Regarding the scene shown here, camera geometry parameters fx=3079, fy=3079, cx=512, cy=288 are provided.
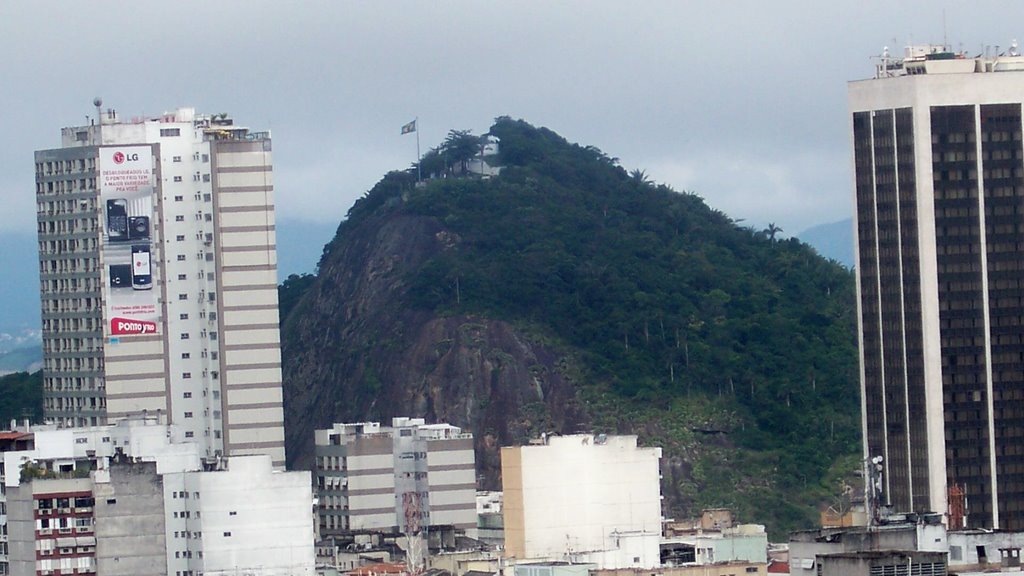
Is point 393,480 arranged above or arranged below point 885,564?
below

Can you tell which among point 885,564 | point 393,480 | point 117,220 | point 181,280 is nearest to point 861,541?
point 885,564

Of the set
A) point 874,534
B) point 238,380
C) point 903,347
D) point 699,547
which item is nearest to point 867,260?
point 903,347

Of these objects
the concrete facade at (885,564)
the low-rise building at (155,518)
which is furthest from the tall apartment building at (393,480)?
the concrete facade at (885,564)

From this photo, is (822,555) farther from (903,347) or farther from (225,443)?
(225,443)

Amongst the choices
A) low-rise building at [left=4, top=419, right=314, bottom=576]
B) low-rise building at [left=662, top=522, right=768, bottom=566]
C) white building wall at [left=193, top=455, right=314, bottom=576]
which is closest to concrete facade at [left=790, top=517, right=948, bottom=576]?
low-rise building at [left=662, top=522, right=768, bottom=566]

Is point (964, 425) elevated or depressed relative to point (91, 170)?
depressed

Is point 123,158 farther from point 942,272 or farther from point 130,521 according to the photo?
point 942,272

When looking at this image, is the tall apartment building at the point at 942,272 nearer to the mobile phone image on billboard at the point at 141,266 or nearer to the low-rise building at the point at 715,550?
the low-rise building at the point at 715,550
